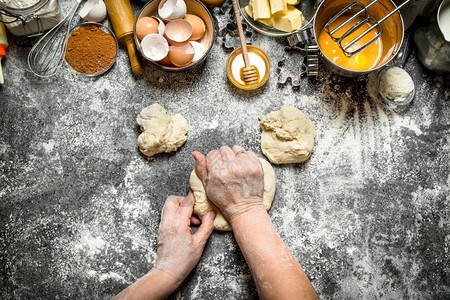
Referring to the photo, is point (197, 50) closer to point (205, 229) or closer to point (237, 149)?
point (237, 149)

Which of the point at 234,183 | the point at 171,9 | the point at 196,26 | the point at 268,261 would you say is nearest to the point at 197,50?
the point at 196,26

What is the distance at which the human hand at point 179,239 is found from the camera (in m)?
1.61

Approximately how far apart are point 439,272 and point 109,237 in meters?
1.54

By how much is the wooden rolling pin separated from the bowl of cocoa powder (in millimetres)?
69

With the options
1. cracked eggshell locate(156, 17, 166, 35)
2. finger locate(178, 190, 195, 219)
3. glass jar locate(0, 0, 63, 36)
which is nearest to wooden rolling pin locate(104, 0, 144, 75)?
cracked eggshell locate(156, 17, 166, 35)

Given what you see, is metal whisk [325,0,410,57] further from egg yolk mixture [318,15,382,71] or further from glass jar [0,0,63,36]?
glass jar [0,0,63,36]

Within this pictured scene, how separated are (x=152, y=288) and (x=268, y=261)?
501mm

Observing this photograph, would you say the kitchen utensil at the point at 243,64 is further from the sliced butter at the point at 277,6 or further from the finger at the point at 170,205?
the finger at the point at 170,205

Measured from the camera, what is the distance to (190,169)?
1.78m

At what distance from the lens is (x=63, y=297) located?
170cm

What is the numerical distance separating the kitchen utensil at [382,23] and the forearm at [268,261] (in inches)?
29.8

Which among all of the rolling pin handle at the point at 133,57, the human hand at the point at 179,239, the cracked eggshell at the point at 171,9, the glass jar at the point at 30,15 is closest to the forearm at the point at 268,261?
the human hand at the point at 179,239

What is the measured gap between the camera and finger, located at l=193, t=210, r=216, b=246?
1.65 meters

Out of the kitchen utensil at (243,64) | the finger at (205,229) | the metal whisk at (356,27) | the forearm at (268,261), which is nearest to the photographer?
the forearm at (268,261)
